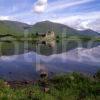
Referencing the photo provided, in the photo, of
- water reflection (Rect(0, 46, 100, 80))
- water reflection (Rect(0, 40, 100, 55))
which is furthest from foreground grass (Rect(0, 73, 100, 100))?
water reflection (Rect(0, 40, 100, 55))

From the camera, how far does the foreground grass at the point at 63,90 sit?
17891mm

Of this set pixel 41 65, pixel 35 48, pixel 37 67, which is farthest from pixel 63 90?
pixel 35 48

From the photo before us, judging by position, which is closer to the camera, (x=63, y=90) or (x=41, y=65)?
(x=63, y=90)

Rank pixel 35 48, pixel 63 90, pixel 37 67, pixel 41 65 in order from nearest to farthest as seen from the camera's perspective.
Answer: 1. pixel 63 90
2. pixel 37 67
3. pixel 41 65
4. pixel 35 48

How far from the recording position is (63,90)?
20391 millimetres

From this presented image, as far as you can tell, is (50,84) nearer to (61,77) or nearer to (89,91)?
(61,77)

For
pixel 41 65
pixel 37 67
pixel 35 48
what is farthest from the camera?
pixel 35 48

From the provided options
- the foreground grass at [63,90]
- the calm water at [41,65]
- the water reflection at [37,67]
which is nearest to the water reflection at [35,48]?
the calm water at [41,65]

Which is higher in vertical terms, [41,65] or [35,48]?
[35,48]

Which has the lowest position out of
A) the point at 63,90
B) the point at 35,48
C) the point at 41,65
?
the point at 41,65

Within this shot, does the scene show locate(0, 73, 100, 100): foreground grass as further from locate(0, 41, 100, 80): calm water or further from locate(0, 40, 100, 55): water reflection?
locate(0, 40, 100, 55): water reflection

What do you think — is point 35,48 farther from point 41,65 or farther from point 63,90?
point 63,90

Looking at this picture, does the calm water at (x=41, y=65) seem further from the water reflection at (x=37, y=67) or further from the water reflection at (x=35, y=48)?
the water reflection at (x=35, y=48)

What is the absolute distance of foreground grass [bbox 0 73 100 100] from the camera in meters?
17.9
